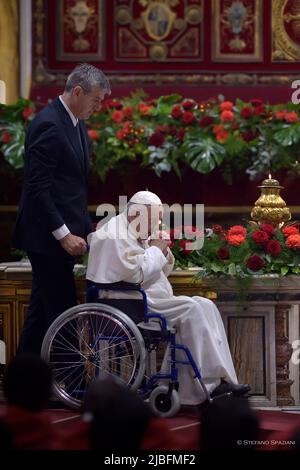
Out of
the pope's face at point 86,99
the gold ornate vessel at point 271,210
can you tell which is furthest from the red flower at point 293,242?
the pope's face at point 86,99

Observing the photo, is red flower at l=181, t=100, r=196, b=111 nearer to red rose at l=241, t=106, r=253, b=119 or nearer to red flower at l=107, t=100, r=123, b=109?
red rose at l=241, t=106, r=253, b=119

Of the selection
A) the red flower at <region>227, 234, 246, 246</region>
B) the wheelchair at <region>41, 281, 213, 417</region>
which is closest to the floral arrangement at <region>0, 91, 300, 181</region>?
the red flower at <region>227, 234, 246, 246</region>

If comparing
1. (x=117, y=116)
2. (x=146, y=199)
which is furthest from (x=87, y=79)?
(x=117, y=116)

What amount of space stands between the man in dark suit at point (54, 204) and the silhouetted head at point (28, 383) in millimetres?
2522

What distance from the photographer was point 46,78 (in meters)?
10.4

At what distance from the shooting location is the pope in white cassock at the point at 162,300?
5.73 metres

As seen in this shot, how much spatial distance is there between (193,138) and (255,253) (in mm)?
2355

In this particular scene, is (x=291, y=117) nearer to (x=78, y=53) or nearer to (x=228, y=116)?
(x=228, y=116)

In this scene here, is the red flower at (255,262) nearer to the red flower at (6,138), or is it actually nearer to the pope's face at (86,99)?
the pope's face at (86,99)

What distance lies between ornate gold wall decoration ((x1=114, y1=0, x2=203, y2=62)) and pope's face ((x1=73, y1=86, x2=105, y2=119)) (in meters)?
4.51

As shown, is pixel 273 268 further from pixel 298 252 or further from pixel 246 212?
pixel 246 212

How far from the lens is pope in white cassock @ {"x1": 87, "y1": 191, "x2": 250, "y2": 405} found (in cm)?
573
